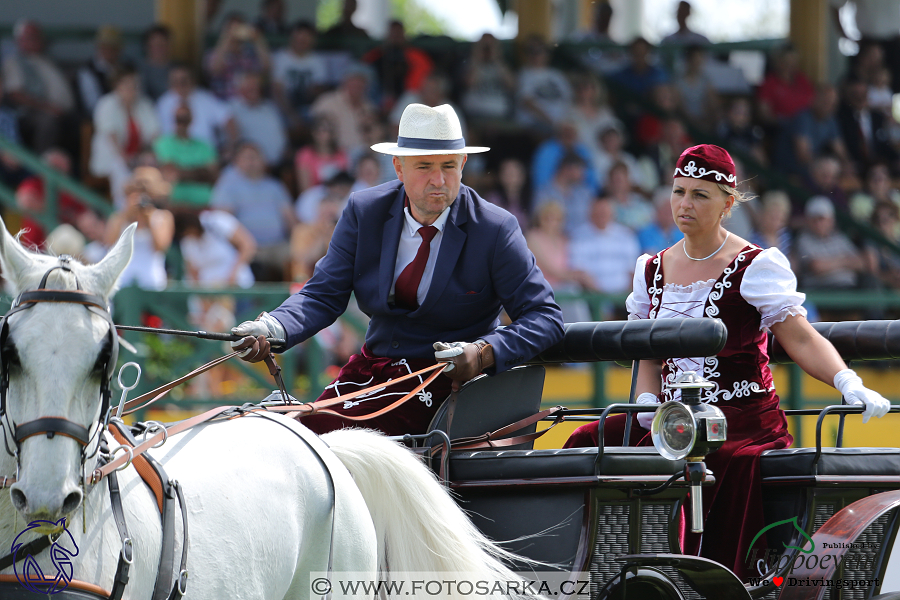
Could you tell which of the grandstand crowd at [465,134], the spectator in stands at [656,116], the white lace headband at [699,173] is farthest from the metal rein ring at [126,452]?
the spectator in stands at [656,116]

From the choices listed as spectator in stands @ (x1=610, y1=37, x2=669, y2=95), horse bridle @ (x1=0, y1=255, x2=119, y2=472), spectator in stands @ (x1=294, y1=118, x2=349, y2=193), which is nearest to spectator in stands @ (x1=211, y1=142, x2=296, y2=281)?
spectator in stands @ (x1=294, y1=118, x2=349, y2=193)

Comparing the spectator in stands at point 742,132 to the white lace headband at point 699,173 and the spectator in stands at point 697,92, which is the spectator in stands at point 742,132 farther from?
the white lace headband at point 699,173

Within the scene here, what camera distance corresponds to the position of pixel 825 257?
32.2ft

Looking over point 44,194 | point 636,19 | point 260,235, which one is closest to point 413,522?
point 260,235

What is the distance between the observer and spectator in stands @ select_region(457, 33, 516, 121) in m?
10.5

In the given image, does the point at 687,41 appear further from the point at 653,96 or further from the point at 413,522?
the point at 413,522

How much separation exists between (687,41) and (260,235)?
18.1ft

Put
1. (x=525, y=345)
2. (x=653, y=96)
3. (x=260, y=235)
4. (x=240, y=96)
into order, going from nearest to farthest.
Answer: (x=525, y=345) < (x=260, y=235) < (x=240, y=96) < (x=653, y=96)

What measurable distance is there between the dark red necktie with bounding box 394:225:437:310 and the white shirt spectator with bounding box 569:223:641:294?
5496 millimetres

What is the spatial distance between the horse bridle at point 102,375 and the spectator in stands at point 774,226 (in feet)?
26.4

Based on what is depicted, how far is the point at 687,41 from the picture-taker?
11.9 meters

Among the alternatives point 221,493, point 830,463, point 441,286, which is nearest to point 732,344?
point 830,463

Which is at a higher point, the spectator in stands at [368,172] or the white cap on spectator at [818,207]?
the spectator in stands at [368,172]

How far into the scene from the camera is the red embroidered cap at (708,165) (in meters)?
3.79
